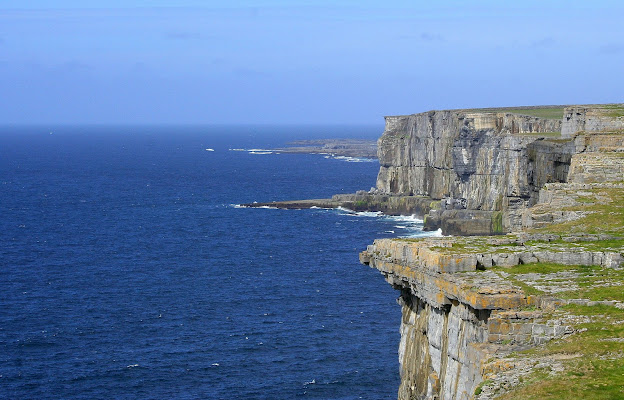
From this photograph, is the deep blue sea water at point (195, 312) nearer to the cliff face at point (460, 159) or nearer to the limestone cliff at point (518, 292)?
the cliff face at point (460, 159)

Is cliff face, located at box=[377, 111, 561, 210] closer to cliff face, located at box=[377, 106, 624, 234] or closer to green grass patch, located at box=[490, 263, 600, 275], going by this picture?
cliff face, located at box=[377, 106, 624, 234]

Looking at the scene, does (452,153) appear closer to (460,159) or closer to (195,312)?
(460,159)

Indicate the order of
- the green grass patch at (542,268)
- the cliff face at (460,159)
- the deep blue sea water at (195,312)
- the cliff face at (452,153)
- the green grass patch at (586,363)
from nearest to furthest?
the green grass patch at (586,363) → the green grass patch at (542,268) → the deep blue sea water at (195,312) → the cliff face at (460,159) → the cliff face at (452,153)

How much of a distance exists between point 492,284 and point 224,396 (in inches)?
1490

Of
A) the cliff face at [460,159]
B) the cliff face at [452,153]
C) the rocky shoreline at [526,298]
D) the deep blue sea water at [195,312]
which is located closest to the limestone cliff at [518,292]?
the rocky shoreline at [526,298]

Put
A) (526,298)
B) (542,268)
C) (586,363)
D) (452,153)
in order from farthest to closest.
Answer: (452,153) → (542,268) → (526,298) → (586,363)

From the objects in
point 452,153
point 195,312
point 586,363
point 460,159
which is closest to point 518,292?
point 586,363

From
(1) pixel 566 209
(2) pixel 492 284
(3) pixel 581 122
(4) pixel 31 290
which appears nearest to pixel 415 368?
(2) pixel 492 284

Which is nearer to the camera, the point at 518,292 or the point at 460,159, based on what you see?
the point at 518,292

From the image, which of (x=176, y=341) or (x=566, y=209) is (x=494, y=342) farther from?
(x=176, y=341)

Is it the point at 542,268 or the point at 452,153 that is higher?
the point at 542,268

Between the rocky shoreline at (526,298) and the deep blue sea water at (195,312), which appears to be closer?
the rocky shoreline at (526,298)

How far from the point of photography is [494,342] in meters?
21.5

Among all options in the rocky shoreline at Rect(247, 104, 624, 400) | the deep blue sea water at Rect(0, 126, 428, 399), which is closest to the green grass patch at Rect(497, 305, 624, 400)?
the rocky shoreline at Rect(247, 104, 624, 400)
